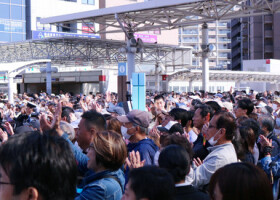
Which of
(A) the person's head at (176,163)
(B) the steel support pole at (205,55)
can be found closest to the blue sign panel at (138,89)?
(A) the person's head at (176,163)

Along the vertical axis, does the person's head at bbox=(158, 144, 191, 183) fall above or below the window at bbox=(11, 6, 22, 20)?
below

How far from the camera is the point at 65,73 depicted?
134ft

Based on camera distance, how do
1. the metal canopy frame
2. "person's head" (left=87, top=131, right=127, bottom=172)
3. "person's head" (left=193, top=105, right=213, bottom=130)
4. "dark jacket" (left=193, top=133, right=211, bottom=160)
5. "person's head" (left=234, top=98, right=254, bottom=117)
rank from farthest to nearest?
1. the metal canopy frame
2. "person's head" (left=234, top=98, right=254, bottom=117)
3. "person's head" (left=193, top=105, right=213, bottom=130)
4. "dark jacket" (left=193, top=133, right=211, bottom=160)
5. "person's head" (left=87, top=131, right=127, bottom=172)

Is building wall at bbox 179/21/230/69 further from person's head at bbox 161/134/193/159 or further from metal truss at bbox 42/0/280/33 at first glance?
person's head at bbox 161/134/193/159

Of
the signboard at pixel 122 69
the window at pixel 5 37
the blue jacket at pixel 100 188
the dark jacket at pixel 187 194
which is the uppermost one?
the window at pixel 5 37

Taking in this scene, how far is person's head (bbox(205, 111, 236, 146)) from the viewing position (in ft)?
14.4

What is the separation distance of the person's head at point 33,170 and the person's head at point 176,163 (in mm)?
1272

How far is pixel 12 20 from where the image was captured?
185 ft

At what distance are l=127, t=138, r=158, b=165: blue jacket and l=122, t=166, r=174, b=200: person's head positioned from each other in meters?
1.89

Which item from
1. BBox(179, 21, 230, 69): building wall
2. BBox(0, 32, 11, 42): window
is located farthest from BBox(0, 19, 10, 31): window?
BBox(179, 21, 230, 69): building wall

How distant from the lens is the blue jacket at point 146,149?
4.32 meters

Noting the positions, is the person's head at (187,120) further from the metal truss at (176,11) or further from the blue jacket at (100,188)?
the metal truss at (176,11)

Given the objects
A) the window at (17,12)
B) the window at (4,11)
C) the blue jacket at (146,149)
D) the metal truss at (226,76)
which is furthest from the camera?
the window at (17,12)

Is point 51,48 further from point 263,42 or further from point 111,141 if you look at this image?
point 263,42
